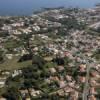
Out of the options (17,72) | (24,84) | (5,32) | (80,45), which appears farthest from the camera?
(5,32)

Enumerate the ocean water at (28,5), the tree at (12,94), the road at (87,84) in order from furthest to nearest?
the ocean water at (28,5) → the road at (87,84) → the tree at (12,94)

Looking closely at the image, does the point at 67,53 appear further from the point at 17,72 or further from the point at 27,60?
the point at 17,72

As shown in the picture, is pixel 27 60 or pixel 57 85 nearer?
pixel 57 85

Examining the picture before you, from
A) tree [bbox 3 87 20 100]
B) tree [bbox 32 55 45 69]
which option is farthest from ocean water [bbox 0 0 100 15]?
tree [bbox 3 87 20 100]

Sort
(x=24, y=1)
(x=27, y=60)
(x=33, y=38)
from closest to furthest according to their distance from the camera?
(x=27, y=60) → (x=33, y=38) → (x=24, y=1)

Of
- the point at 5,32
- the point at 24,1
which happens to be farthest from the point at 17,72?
the point at 24,1

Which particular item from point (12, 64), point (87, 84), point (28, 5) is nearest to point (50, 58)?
point (12, 64)

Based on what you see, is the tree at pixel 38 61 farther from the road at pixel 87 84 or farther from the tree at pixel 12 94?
the tree at pixel 12 94

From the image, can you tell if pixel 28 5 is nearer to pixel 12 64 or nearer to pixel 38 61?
pixel 12 64

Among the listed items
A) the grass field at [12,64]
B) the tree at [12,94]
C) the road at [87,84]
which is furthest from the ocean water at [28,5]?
the tree at [12,94]
